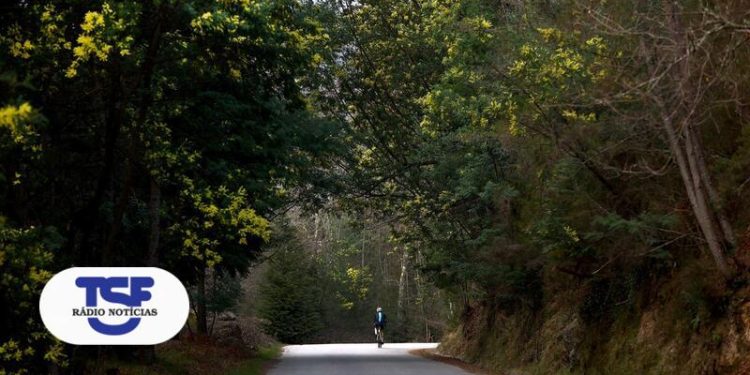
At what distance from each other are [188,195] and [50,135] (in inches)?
143

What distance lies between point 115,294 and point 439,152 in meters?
18.2

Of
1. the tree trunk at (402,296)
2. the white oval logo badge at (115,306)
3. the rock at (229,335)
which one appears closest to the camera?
the white oval logo badge at (115,306)

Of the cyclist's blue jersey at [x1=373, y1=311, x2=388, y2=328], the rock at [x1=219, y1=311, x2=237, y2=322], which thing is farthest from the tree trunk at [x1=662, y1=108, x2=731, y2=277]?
the rock at [x1=219, y1=311, x2=237, y2=322]

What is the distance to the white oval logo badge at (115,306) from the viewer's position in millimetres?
9273

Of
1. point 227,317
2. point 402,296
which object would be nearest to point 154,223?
point 227,317

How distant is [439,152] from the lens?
26.9m

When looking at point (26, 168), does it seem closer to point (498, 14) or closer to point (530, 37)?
point (530, 37)

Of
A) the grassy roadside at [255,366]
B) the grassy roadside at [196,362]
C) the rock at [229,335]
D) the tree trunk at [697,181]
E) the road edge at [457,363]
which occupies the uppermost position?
Result: the tree trunk at [697,181]

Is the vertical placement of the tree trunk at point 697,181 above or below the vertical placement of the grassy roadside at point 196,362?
above

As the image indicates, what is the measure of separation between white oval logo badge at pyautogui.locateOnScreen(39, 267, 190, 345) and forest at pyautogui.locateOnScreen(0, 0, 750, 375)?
38.7 inches

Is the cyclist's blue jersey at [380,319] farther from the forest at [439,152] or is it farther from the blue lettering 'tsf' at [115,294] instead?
the blue lettering 'tsf' at [115,294]

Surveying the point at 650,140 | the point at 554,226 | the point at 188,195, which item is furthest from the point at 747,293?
the point at 188,195

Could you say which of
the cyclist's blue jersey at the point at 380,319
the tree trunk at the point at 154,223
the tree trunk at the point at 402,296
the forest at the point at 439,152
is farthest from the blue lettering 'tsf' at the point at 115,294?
the tree trunk at the point at 402,296

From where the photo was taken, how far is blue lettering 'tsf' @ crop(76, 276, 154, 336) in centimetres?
927
